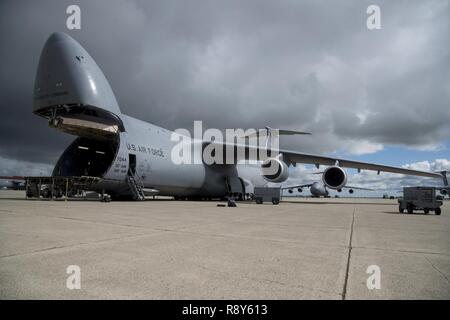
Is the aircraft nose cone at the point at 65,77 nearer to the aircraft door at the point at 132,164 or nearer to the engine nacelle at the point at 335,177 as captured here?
the aircraft door at the point at 132,164

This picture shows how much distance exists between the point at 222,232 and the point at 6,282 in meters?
3.95

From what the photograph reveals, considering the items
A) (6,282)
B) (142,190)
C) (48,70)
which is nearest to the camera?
(6,282)

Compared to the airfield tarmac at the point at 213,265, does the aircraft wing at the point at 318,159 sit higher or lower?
higher

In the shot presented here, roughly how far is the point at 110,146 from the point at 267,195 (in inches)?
437

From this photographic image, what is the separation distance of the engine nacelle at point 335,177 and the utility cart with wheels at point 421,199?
6.71 meters

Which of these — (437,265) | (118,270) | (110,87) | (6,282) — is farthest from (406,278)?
(110,87)

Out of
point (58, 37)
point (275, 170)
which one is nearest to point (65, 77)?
point (58, 37)

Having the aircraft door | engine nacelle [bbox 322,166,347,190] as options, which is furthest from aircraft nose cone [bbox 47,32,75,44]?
engine nacelle [bbox 322,166,347,190]

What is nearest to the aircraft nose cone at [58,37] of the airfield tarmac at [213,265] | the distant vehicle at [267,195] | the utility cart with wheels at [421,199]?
the airfield tarmac at [213,265]

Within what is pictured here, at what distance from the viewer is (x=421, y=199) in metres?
13.9

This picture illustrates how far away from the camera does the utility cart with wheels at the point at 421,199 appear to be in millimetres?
13448

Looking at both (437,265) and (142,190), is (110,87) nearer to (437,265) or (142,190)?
(142,190)

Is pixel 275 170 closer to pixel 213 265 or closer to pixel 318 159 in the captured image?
pixel 318 159
